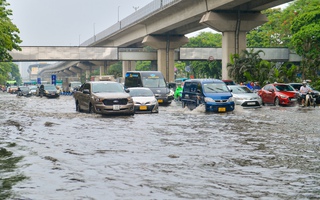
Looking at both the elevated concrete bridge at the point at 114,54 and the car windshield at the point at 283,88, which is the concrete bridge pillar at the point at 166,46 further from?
the car windshield at the point at 283,88

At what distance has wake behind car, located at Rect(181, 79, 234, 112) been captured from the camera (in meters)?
25.0

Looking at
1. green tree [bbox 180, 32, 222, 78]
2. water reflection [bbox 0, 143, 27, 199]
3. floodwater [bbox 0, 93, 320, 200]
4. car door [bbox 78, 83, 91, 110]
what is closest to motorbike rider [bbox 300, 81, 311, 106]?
floodwater [bbox 0, 93, 320, 200]

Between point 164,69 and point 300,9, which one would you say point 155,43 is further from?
point 300,9

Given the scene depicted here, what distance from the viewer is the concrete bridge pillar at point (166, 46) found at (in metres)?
62.4

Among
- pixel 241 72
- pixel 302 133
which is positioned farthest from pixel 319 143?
pixel 241 72

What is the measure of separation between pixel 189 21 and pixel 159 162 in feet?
132

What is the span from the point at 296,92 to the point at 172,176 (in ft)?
81.2

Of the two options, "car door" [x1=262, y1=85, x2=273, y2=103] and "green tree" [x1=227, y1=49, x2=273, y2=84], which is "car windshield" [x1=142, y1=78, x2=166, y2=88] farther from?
"green tree" [x1=227, y1=49, x2=273, y2=84]

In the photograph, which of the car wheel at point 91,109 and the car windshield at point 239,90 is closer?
the car wheel at point 91,109

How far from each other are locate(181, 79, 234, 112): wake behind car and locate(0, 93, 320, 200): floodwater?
22.1 ft

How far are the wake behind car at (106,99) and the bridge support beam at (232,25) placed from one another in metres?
20.4

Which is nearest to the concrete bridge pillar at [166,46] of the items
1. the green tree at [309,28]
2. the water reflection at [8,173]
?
the green tree at [309,28]

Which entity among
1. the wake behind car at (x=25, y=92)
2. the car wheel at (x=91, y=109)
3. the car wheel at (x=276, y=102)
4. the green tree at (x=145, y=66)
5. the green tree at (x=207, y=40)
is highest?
Result: the green tree at (x=207, y=40)

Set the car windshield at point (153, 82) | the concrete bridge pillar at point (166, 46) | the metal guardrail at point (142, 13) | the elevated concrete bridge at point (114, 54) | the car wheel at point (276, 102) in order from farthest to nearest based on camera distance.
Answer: the elevated concrete bridge at point (114, 54)
the concrete bridge pillar at point (166, 46)
the metal guardrail at point (142, 13)
the car windshield at point (153, 82)
the car wheel at point (276, 102)
